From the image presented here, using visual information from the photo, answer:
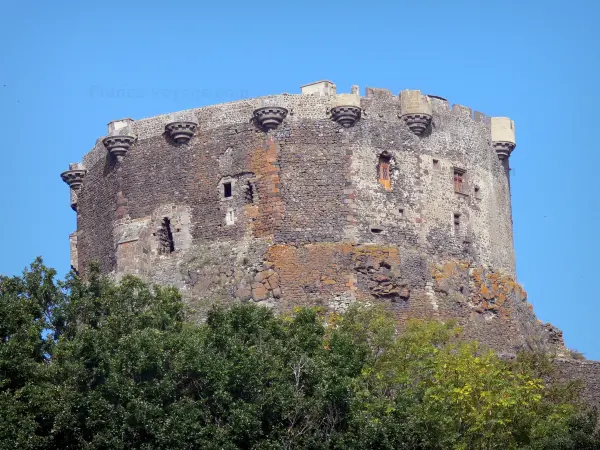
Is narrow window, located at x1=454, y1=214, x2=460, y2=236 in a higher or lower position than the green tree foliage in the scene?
higher

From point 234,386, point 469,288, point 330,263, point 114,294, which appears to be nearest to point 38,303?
point 114,294

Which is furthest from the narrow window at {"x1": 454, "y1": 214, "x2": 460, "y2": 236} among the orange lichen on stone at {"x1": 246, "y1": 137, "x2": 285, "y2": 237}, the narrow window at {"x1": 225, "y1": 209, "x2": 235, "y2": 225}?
the narrow window at {"x1": 225, "y1": 209, "x2": 235, "y2": 225}

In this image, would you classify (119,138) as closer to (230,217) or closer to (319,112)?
(230,217)

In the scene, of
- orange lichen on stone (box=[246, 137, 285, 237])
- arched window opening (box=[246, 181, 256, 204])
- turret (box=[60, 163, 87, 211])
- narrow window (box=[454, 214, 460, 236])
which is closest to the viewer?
orange lichen on stone (box=[246, 137, 285, 237])

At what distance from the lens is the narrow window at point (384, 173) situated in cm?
6512

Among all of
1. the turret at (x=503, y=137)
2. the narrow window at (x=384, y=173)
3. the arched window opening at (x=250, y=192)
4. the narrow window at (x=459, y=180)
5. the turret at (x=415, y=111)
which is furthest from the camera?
the turret at (x=503, y=137)

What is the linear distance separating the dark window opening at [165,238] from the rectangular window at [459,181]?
904 centimetres

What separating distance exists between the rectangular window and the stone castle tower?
6 centimetres

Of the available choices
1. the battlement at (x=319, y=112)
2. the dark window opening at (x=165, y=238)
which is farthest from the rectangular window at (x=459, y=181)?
the dark window opening at (x=165, y=238)

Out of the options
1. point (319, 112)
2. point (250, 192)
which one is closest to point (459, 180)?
point (319, 112)

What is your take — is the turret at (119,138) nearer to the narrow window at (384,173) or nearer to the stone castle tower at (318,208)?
the stone castle tower at (318,208)

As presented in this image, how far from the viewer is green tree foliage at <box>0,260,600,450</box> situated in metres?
52.4

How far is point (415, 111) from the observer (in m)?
66.1

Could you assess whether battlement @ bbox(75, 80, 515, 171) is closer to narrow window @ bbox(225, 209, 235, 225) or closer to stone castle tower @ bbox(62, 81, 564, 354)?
stone castle tower @ bbox(62, 81, 564, 354)
